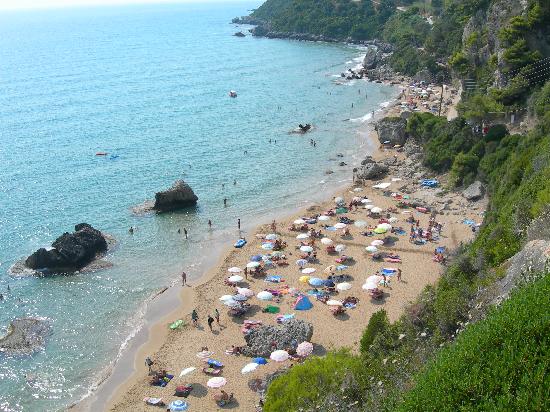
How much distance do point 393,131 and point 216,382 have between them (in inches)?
1730

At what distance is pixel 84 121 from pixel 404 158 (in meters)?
47.4

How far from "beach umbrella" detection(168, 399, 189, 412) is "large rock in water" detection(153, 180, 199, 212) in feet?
87.2

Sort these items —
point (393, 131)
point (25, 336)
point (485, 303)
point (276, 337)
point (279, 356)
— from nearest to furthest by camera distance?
point (485, 303) → point (279, 356) → point (276, 337) → point (25, 336) → point (393, 131)

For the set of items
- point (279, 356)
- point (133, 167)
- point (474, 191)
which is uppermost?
point (474, 191)

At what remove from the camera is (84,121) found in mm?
80188

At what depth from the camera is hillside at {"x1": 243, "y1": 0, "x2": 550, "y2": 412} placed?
13078mm

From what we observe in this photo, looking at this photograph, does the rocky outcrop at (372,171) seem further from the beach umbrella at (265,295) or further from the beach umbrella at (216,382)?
the beach umbrella at (216,382)

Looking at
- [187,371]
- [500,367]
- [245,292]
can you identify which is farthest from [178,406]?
[500,367]

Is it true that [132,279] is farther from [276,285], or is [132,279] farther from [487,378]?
[487,378]

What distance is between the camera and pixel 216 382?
2597 cm

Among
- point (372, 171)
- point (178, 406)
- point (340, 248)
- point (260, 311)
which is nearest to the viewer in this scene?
point (178, 406)

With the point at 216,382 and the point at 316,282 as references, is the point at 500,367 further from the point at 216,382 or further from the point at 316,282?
the point at 316,282

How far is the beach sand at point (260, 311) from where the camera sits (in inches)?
1058

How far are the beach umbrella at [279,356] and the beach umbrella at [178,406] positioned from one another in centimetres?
470
